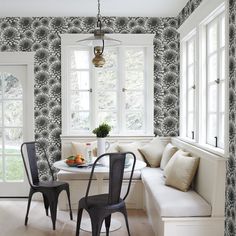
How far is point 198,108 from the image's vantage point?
420cm

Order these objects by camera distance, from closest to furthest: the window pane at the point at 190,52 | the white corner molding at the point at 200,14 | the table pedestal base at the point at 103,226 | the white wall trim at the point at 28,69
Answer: the white corner molding at the point at 200,14
the table pedestal base at the point at 103,226
the window pane at the point at 190,52
the white wall trim at the point at 28,69

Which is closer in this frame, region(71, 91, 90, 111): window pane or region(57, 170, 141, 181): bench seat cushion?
region(57, 170, 141, 181): bench seat cushion

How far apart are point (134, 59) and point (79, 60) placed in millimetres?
815

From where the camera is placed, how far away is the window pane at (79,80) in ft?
17.8

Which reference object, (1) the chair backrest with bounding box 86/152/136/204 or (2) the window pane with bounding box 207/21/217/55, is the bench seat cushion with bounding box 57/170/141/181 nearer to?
(1) the chair backrest with bounding box 86/152/136/204

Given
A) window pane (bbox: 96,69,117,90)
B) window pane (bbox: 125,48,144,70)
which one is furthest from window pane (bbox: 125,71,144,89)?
window pane (bbox: 96,69,117,90)

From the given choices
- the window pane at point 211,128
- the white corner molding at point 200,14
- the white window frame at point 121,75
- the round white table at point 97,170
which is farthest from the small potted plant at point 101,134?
the white corner molding at point 200,14

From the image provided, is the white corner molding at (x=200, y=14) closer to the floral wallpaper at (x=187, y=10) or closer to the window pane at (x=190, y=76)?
the floral wallpaper at (x=187, y=10)

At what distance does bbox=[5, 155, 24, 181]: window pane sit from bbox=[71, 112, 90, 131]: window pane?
95cm

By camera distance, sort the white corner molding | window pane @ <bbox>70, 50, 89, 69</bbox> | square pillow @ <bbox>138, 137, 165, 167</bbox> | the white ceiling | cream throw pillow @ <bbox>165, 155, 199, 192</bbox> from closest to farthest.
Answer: the white corner molding
cream throw pillow @ <bbox>165, 155, 199, 192</bbox>
the white ceiling
square pillow @ <bbox>138, 137, 165, 167</bbox>
window pane @ <bbox>70, 50, 89, 69</bbox>

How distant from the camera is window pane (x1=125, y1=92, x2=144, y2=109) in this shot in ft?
17.9

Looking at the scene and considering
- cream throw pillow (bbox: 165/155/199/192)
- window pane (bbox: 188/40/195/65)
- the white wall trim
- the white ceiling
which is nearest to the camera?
cream throw pillow (bbox: 165/155/199/192)

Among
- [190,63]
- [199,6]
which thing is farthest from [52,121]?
[199,6]

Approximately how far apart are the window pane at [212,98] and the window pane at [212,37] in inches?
15.7
